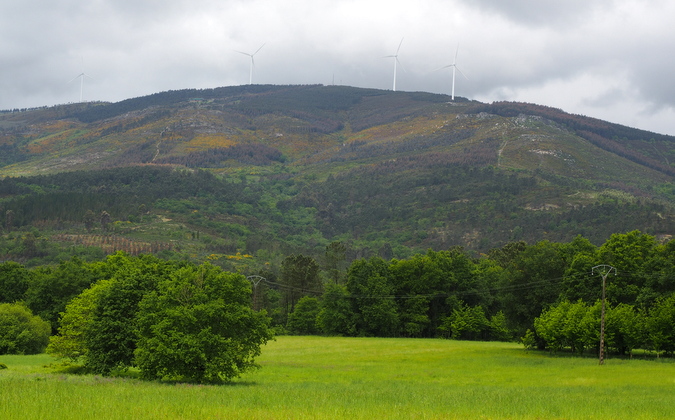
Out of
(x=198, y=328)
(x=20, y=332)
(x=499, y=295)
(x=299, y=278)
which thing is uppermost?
(x=198, y=328)

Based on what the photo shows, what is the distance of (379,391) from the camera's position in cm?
4428

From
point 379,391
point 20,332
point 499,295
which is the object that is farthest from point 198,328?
point 499,295

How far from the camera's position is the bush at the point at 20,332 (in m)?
81.6

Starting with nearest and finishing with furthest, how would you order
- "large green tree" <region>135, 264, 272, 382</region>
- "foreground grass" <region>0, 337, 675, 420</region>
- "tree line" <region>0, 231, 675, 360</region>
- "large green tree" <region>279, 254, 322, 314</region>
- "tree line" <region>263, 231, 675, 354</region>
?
"foreground grass" <region>0, 337, 675, 420</region>, "large green tree" <region>135, 264, 272, 382</region>, "tree line" <region>0, 231, 675, 360</region>, "tree line" <region>263, 231, 675, 354</region>, "large green tree" <region>279, 254, 322, 314</region>

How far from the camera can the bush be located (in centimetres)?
8156

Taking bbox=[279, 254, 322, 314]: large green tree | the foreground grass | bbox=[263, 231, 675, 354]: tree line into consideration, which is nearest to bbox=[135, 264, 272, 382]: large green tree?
the foreground grass

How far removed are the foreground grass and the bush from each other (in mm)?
15606

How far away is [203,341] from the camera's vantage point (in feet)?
158

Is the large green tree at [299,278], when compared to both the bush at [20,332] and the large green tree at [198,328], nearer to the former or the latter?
the bush at [20,332]

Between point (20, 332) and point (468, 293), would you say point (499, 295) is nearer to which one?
point (468, 293)

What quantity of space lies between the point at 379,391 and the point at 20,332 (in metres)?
58.2

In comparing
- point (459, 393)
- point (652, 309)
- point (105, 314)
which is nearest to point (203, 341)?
point (105, 314)

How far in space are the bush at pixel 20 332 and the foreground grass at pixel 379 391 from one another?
15.6m

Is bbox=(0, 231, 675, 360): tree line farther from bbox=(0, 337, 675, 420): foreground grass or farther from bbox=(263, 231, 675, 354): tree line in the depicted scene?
Answer: bbox=(0, 337, 675, 420): foreground grass
